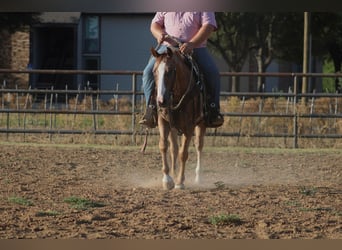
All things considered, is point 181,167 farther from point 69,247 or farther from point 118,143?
point 118,143

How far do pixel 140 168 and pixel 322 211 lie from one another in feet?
11.5

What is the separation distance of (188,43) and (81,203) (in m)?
1.93

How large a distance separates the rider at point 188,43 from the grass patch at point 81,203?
52.9 inches

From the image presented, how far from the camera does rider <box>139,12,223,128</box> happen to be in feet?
23.9

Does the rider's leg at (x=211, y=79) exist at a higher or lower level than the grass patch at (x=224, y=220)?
higher

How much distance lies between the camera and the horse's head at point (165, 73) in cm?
680

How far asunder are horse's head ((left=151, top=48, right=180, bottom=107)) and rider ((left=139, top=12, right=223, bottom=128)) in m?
0.31

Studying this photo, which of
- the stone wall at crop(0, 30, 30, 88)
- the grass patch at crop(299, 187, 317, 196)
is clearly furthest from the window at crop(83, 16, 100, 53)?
the grass patch at crop(299, 187, 317, 196)

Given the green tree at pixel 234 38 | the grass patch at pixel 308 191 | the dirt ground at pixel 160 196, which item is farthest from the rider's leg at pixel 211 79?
the green tree at pixel 234 38

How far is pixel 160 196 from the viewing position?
22.7 ft

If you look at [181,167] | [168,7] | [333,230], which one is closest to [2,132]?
[181,167]

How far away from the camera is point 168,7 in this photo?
8.14ft

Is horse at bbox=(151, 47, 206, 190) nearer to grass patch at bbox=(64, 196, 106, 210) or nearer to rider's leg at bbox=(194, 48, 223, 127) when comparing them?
rider's leg at bbox=(194, 48, 223, 127)

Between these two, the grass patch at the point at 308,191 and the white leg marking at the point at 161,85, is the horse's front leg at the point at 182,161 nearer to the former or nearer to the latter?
the white leg marking at the point at 161,85
